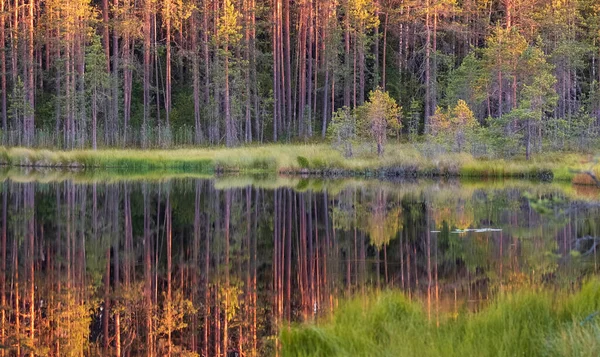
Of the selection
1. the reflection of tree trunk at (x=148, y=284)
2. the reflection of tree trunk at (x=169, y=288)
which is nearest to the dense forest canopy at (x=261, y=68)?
the reflection of tree trunk at (x=169, y=288)

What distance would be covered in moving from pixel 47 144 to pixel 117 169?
9.58 metres

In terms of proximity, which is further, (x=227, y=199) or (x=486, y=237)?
(x=227, y=199)

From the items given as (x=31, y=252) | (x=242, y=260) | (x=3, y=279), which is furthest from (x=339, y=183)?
(x=3, y=279)

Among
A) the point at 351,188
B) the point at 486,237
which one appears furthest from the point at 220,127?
the point at 486,237

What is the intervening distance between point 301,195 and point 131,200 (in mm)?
5150

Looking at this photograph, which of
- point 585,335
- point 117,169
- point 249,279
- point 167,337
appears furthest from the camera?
point 117,169

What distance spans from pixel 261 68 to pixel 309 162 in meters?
22.5

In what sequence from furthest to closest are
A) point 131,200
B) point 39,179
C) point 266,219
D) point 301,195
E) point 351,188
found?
1. point 39,179
2. point 351,188
3. point 301,195
4. point 131,200
5. point 266,219

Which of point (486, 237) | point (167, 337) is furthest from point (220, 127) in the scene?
point (167, 337)

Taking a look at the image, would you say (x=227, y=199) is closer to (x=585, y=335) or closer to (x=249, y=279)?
(x=249, y=279)

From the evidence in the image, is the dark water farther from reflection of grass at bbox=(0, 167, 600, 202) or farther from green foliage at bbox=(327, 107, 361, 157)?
green foliage at bbox=(327, 107, 361, 157)

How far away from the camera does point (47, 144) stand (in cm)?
4400

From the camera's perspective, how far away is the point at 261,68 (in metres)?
54.7

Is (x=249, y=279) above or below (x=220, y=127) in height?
below
